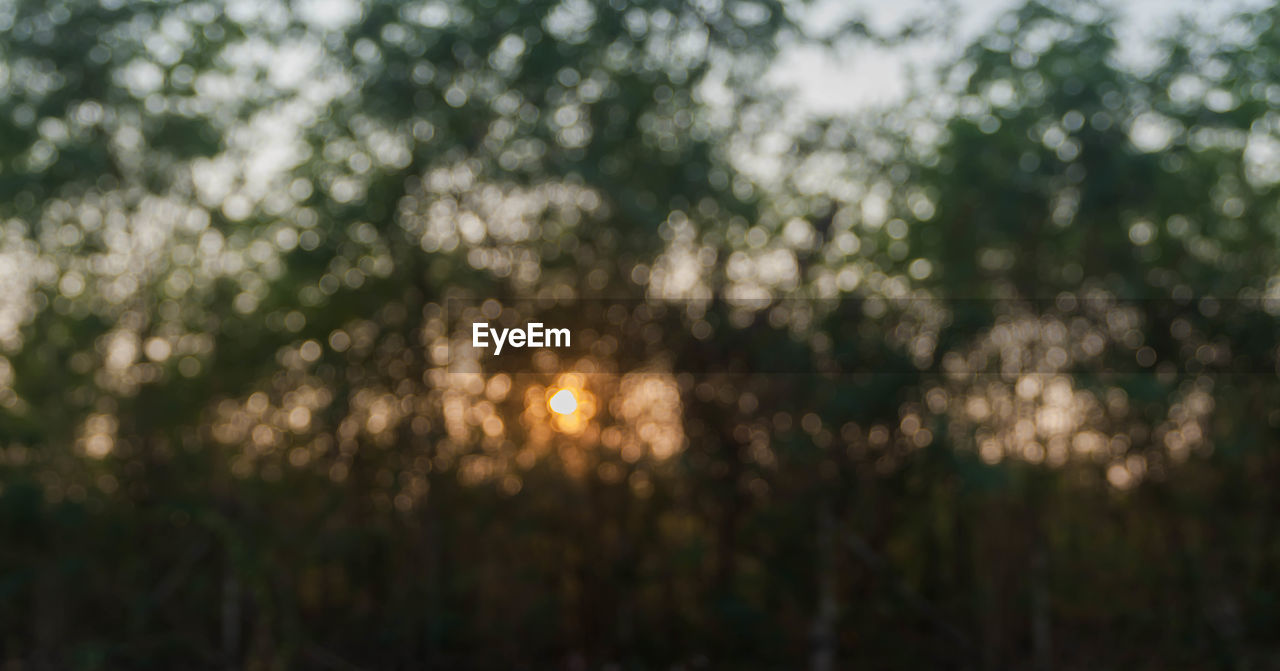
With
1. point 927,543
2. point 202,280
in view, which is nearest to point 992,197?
point 927,543

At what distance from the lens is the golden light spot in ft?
22.3

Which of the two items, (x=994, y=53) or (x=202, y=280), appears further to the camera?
(x=202, y=280)

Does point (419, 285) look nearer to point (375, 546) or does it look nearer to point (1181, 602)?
point (375, 546)

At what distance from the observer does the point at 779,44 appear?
643 centimetres

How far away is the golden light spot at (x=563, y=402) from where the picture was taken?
6.79 m

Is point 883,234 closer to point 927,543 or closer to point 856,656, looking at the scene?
point 927,543

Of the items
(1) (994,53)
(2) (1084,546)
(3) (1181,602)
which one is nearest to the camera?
(1) (994,53)

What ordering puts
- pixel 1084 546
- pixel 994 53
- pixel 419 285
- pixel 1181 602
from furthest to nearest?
1. pixel 1084 546
2. pixel 1181 602
3. pixel 419 285
4. pixel 994 53

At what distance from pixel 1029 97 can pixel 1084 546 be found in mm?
3701

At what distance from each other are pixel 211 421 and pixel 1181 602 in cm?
761

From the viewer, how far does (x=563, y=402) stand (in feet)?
22.6

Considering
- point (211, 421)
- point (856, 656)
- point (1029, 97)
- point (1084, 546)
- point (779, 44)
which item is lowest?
point (856, 656)

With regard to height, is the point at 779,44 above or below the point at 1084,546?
above

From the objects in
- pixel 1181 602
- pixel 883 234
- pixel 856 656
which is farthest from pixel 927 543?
pixel 883 234
